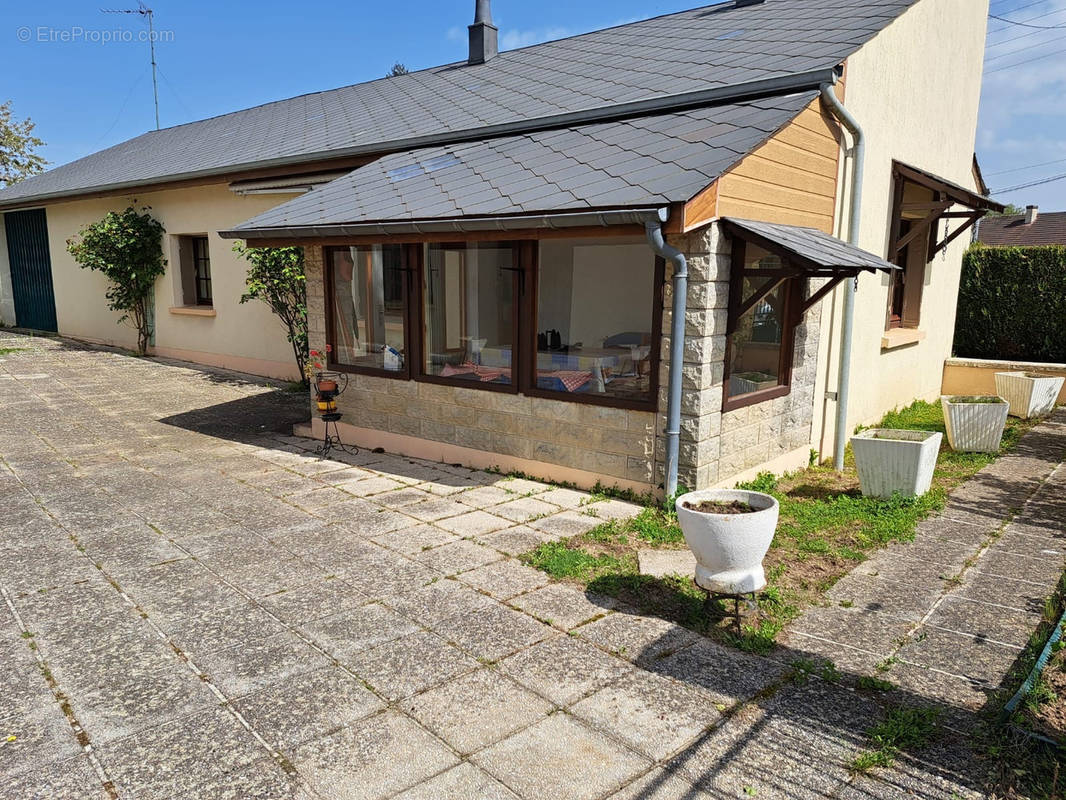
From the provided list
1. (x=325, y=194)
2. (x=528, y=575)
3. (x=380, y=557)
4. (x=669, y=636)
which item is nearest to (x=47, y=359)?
(x=325, y=194)

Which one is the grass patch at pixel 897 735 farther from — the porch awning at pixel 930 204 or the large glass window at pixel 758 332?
the porch awning at pixel 930 204

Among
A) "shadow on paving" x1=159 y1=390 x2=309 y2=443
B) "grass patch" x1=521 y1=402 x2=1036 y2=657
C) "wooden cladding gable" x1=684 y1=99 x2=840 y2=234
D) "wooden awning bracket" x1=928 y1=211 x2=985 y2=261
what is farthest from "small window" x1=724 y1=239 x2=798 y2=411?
"shadow on paving" x1=159 y1=390 x2=309 y2=443

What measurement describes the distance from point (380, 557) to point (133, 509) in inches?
92.2

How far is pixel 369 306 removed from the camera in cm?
732

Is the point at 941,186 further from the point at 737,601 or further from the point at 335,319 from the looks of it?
the point at 335,319

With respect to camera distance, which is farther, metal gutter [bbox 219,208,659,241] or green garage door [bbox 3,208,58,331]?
green garage door [bbox 3,208,58,331]

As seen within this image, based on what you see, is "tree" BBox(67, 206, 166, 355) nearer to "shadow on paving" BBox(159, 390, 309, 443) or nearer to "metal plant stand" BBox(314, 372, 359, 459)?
"shadow on paving" BBox(159, 390, 309, 443)

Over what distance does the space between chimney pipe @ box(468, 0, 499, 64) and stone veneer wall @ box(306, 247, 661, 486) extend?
5943mm

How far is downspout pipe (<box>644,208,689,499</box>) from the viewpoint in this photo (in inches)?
195

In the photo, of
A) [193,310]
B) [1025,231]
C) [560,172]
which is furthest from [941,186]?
[1025,231]

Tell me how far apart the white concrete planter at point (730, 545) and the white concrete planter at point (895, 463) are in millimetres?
2680

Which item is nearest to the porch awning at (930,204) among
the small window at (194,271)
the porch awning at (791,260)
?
the porch awning at (791,260)

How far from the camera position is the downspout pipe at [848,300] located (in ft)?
20.9

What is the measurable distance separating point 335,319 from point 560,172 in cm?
317
